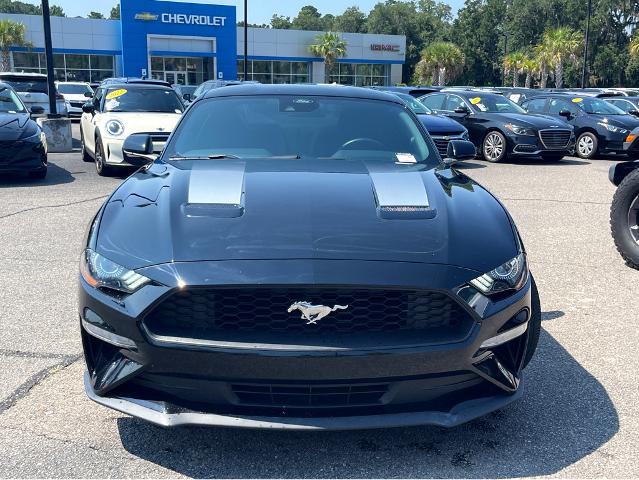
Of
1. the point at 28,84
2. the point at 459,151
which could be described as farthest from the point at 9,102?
the point at 28,84

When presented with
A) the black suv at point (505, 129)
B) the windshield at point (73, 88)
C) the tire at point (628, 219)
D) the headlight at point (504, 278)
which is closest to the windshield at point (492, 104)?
the black suv at point (505, 129)

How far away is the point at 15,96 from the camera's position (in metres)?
11.0

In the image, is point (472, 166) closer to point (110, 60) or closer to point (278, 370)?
point (278, 370)

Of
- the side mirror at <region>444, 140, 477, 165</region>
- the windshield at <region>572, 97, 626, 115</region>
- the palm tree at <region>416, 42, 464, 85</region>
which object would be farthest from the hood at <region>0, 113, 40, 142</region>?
the palm tree at <region>416, 42, 464, 85</region>

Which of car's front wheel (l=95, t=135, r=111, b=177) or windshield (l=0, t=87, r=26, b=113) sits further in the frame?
car's front wheel (l=95, t=135, r=111, b=177)

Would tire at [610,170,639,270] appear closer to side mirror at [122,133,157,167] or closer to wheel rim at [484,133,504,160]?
side mirror at [122,133,157,167]

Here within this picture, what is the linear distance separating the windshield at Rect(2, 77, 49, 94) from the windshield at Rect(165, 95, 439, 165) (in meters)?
19.0

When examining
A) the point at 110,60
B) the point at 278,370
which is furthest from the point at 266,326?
the point at 110,60

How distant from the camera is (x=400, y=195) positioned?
3.20m

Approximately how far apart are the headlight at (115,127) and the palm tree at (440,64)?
173 feet

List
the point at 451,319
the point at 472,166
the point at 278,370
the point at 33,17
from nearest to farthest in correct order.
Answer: the point at 278,370
the point at 451,319
the point at 472,166
the point at 33,17

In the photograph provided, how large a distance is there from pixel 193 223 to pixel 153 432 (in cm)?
95

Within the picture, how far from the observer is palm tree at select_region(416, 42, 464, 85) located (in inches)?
2347

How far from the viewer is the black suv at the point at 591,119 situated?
49.8 ft
